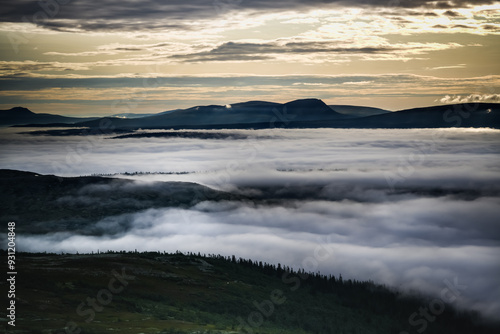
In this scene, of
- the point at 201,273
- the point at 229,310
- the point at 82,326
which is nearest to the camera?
the point at 82,326

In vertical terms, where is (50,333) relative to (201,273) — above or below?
above

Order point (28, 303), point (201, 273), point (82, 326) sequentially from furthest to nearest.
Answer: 1. point (201, 273)
2. point (28, 303)
3. point (82, 326)

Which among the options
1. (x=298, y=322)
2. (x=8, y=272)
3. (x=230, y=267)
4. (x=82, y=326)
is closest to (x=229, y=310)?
(x=298, y=322)

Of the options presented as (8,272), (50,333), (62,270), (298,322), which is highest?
(50,333)

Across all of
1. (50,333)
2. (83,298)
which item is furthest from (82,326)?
A: (83,298)

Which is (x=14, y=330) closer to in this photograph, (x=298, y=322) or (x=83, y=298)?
(x=83, y=298)

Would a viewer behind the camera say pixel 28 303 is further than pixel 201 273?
No

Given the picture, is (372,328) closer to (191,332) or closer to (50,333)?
(191,332)
